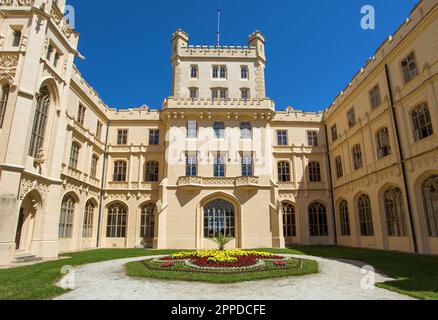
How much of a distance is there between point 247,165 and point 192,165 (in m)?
5.67

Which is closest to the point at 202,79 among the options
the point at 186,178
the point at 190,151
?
the point at 190,151

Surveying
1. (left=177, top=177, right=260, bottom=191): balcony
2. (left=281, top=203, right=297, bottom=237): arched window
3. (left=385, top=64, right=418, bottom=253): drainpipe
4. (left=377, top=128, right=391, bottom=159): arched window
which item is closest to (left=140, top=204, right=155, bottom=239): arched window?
(left=177, top=177, right=260, bottom=191): balcony

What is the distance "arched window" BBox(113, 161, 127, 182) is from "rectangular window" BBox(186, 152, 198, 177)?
802 cm

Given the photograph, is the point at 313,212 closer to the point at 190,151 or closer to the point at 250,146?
the point at 250,146

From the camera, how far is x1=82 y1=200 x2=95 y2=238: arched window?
1032 inches

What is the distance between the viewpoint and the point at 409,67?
1962 cm

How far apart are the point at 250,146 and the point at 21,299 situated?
23229mm

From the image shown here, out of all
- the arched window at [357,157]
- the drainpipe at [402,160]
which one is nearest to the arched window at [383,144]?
the drainpipe at [402,160]

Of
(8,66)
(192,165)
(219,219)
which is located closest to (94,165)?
(192,165)

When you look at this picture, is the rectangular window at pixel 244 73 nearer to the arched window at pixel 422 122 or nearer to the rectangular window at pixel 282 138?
the rectangular window at pixel 282 138

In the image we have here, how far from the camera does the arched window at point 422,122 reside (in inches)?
703

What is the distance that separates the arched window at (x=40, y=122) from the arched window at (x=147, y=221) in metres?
13.4
